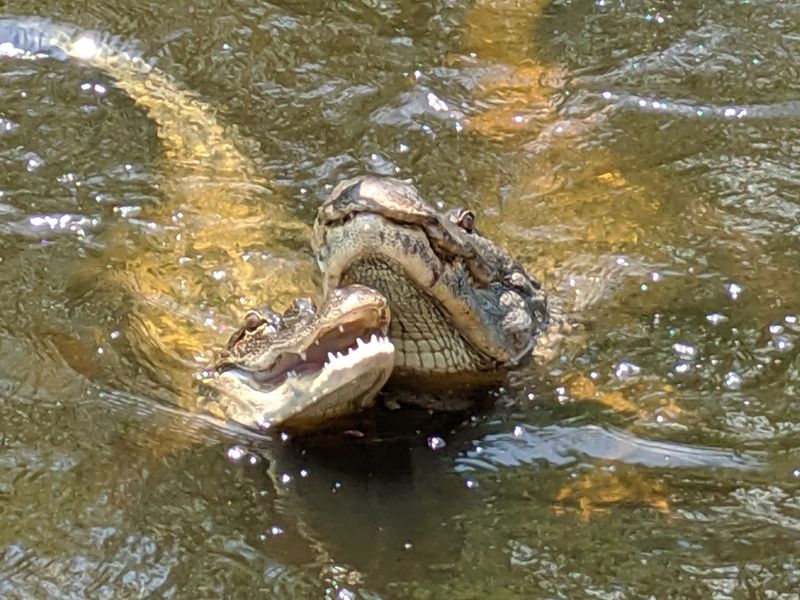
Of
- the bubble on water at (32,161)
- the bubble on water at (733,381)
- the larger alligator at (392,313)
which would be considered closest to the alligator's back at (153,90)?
the bubble on water at (32,161)

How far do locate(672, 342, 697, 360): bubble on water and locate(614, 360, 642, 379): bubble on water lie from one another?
17 cm

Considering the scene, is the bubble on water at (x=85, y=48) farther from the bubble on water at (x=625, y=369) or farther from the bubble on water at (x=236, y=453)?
the bubble on water at (x=625, y=369)

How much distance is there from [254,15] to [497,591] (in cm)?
395

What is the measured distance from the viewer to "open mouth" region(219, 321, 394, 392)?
3.23 metres

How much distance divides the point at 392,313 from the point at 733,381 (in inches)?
47.0

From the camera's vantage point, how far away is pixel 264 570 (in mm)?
2953

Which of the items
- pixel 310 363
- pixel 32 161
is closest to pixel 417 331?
A: pixel 310 363

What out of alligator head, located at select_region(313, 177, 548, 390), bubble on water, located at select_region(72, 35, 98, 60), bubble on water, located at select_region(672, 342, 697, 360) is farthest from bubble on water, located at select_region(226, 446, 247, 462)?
bubble on water, located at select_region(72, 35, 98, 60)

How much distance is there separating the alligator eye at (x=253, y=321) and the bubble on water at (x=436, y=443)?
617 mm

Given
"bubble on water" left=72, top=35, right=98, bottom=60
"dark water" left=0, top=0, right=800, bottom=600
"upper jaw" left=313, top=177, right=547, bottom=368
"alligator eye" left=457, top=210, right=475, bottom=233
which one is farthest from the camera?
"bubble on water" left=72, top=35, right=98, bottom=60

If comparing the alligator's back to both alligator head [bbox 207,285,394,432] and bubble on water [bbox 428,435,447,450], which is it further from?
bubble on water [bbox 428,435,447,450]

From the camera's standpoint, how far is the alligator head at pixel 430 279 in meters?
3.21

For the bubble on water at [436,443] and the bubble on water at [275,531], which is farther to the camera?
the bubble on water at [436,443]

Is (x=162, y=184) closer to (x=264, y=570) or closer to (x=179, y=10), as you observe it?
(x=179, y=10)
